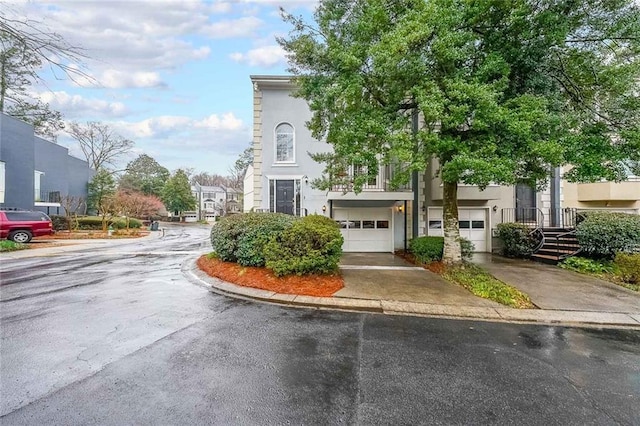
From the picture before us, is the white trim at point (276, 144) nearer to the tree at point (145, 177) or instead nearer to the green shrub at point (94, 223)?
the green shrub at point (94, 223)

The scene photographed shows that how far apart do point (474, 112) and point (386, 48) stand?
2.39 metres

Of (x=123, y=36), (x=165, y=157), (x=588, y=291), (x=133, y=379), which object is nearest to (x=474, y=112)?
(x=588, y=291)

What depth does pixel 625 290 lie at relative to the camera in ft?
22.9

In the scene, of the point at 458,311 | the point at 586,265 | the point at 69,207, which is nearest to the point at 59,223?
the point at 69,207

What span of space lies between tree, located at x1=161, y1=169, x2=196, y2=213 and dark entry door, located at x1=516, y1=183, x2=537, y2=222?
1668 inches

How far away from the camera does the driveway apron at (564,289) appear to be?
5867mm

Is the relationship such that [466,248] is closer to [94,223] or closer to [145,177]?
[94,223]

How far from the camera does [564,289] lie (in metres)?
6.98

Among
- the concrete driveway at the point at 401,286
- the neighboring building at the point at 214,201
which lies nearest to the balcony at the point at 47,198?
the neighboring building at the point at 214,201

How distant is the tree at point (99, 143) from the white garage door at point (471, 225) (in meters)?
40.6

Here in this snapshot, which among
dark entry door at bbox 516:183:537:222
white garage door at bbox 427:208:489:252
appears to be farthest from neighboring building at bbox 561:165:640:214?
white garage door at bbox 427:208:489:252

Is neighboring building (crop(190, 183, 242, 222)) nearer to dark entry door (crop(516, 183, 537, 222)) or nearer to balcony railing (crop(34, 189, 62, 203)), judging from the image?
balcony railing (crop(34, 189, 62, 203))

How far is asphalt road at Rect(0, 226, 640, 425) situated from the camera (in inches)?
104

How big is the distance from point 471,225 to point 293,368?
12250mm
